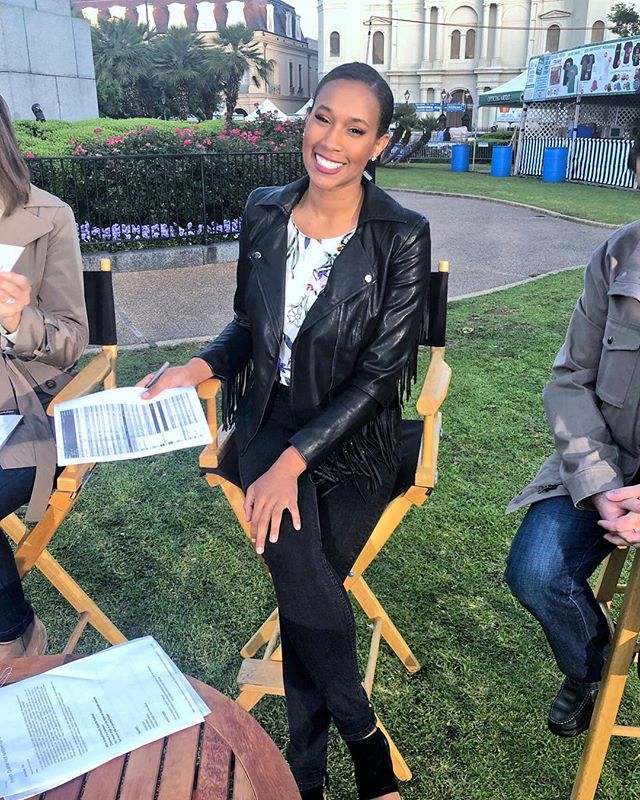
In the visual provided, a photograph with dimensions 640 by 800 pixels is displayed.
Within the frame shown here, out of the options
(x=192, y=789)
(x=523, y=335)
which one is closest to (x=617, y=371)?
(x=192, y=789)

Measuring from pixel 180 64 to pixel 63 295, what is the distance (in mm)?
59203

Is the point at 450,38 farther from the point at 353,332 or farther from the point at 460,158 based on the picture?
the point at 353,332

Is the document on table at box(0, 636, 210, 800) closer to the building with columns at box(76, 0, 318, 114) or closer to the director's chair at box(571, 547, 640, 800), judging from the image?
the director's chair at box(571, 547, 640, 800)

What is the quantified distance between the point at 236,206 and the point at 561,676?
6812 millimetres

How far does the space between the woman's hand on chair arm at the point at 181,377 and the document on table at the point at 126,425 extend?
19mm

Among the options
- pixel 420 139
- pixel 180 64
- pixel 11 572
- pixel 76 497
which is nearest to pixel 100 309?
pixel 76 497

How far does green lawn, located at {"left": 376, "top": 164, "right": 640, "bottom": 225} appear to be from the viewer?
13.1 meters

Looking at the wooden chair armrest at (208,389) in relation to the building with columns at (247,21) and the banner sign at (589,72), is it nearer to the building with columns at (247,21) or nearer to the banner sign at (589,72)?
the banner sign at (589,72)

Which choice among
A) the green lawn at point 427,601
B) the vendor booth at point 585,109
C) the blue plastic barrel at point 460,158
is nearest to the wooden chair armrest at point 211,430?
the green lawn at point 427,601

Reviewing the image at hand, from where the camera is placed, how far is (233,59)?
193ft

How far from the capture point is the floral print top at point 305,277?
213 cm

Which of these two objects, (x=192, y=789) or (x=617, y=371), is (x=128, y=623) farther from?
(x=617, y=371)

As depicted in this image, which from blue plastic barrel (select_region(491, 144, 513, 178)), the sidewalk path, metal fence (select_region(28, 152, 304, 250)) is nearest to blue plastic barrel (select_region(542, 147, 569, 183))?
blue plastic barrel (select_region(491, 144, 513, 178))

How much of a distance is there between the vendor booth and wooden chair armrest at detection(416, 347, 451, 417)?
17.9 metres
